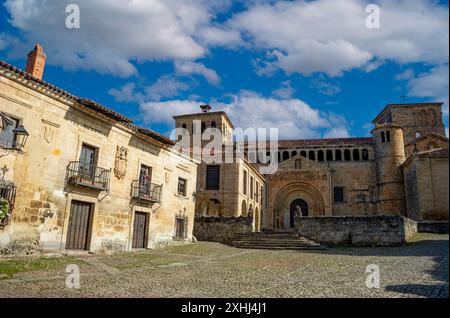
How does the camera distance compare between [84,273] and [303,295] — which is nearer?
[303,295]

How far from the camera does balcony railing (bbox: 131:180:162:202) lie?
1552 centimetres

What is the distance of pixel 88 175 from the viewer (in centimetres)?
1344

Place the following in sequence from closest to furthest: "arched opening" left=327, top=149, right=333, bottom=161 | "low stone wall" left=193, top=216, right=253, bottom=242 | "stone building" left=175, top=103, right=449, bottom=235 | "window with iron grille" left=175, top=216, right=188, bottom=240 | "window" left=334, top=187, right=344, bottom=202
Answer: "window with iron grille" left=175, top=216, right=188, bottom=240 → "low stone wall" left=193, top=216, right=253, bottom=242 → "stone building" left=175, top=103, right=449, bottom=235 → "window" left=334, top=187, right=344, bottom=202 → "arched opening" left=327, top=149, right=333, bottom=161

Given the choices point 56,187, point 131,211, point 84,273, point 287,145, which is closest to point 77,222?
point 56,187

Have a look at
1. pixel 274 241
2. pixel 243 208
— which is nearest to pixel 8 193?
pixel 274 241

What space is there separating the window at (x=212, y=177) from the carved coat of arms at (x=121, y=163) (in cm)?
1190

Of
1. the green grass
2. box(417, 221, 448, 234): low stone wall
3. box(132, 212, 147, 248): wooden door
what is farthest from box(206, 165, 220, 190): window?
the green grass

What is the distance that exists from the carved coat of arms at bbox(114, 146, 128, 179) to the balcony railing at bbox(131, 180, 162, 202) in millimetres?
899

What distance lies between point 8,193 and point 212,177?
17.4 meters

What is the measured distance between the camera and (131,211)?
1545 centimetres

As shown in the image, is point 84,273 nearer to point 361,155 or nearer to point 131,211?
point 131,211

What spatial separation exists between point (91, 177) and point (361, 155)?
3360 centimetres

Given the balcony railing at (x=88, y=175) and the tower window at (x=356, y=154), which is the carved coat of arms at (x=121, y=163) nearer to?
the balcony railing at (x=88, y=175)

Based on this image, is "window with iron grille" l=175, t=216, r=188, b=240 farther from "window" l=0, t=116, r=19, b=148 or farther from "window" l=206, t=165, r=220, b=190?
"window" l=0, t=116, r=19, b=148
